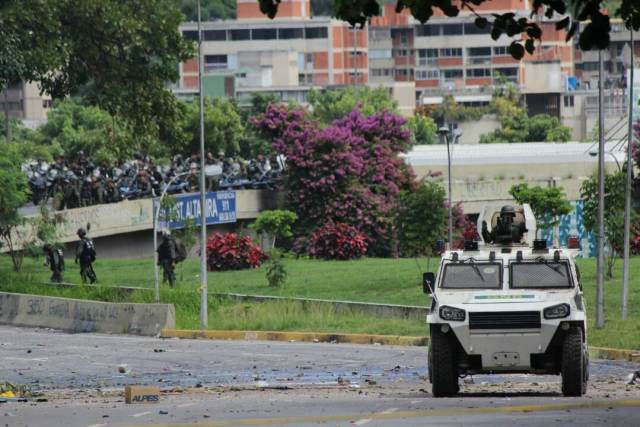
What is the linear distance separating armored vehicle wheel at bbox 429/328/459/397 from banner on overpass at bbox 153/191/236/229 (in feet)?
94.2

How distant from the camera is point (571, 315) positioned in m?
20.9

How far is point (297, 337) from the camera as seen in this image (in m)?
35.0

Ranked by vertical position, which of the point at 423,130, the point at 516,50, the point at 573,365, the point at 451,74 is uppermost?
the point at 451,74

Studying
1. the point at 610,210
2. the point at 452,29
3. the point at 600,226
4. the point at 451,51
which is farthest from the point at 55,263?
the point at 451,51

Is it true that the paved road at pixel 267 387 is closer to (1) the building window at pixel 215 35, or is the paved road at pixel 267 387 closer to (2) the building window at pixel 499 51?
(1) the building window at pixel 215 35

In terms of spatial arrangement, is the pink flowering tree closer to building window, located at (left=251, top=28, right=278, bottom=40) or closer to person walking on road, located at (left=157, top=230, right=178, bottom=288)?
person walking on road, located at (left=157, top=230, right=178, bottom=288)

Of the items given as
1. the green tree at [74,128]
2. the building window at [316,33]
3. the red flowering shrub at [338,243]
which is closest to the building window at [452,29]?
the building window at [316,33]

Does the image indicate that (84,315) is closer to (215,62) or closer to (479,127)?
(479,127)

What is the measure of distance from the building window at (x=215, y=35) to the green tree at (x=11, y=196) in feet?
400

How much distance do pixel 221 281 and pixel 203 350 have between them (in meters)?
19.1

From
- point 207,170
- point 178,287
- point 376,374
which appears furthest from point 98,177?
point 376,374

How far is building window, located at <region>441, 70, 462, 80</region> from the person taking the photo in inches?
7082

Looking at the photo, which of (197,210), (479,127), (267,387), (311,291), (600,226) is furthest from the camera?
(479,127)

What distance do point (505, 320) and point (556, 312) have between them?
607 mm
